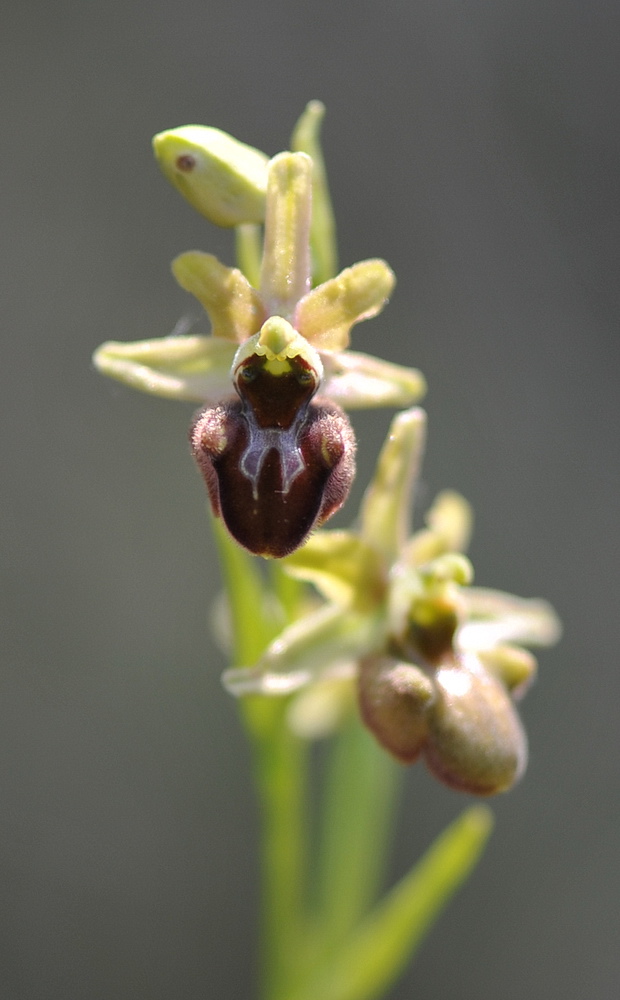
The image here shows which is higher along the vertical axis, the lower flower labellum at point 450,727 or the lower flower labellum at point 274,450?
the lower flower labellum at point 274,450

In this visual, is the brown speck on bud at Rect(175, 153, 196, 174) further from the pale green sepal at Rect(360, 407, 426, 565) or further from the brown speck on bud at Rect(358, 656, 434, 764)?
the brown speck on bud at Rect(358, 656, 434, 764)

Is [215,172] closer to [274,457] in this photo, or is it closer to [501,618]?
[274,457]

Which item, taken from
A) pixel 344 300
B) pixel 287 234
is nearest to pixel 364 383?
pixel 344 300

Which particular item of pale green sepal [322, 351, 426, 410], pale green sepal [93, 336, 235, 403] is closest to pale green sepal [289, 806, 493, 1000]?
pale green sepal [322, 351, 426, 410]

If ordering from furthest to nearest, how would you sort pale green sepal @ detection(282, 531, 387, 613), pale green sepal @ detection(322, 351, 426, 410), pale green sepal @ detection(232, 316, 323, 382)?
pale green sepal @ detection(282, 531, 387, 613) → pale green sepal @ detection(322, 351, 426, 410) → pale green sepal @ detection(232, 316, 323, 382)

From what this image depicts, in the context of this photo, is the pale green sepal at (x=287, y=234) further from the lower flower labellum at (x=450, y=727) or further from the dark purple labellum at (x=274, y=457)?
the lower flower labellum at (x=450, y=727)

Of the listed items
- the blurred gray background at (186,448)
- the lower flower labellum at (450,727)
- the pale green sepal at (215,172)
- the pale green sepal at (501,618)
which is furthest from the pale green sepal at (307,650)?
the blurred gray background at (186,448)
